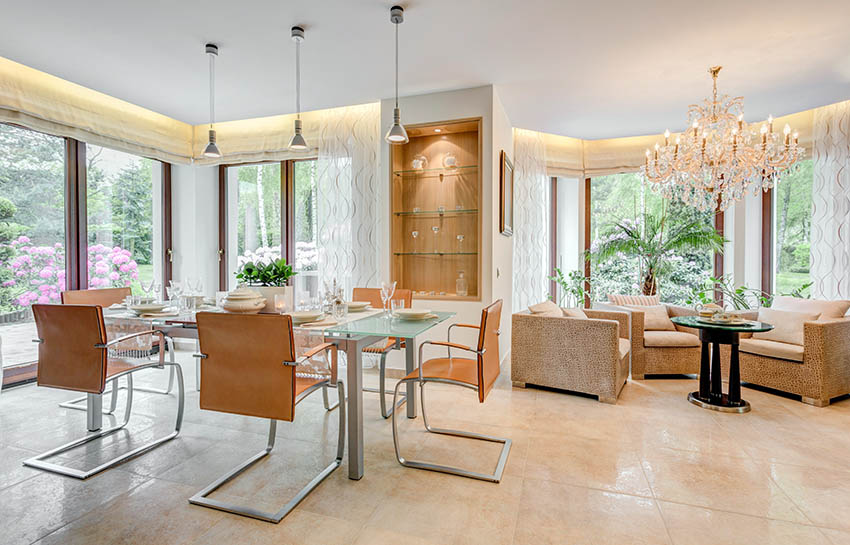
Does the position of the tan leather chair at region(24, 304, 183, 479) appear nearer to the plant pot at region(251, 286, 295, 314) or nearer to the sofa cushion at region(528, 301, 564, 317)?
the plant pot at region(251, 286, 295, 314)

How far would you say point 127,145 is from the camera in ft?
14.6

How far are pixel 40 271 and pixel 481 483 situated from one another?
4.33m

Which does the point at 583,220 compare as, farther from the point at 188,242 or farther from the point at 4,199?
the point at 4,199

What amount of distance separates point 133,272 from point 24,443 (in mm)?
2611

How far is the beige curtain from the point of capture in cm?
349

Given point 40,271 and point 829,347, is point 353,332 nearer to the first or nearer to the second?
point 829,347

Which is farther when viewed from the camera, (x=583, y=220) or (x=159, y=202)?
(x=583, y=220)

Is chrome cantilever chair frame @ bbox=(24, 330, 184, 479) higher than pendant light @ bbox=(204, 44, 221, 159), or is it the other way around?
pendant light @ bbox=(204, 44, 221, 159)

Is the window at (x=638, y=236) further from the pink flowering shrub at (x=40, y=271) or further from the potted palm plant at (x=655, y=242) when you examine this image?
the pink flowering shrub at (x=40, y=271)

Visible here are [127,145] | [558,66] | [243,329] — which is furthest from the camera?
[127,145]

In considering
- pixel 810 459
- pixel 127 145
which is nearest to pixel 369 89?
pixel 127 145

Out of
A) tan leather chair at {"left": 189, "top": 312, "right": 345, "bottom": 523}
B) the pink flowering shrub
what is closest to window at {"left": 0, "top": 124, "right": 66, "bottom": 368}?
the pink flowering shrub

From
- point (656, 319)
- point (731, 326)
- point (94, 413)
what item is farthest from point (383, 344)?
point (656, 319)

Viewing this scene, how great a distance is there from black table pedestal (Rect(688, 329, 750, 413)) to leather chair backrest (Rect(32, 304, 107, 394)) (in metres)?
3.92
